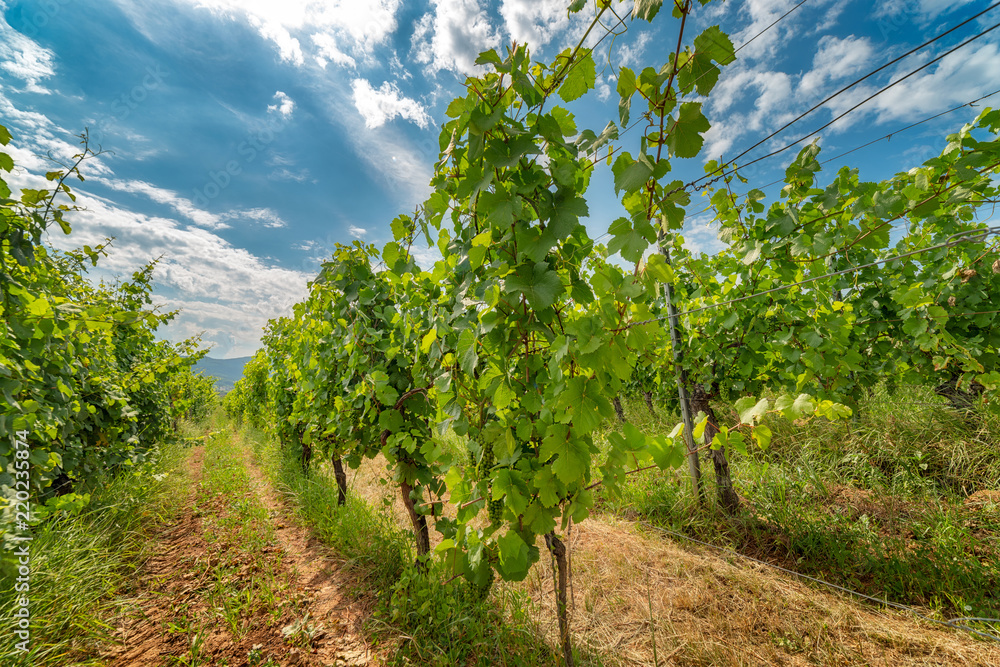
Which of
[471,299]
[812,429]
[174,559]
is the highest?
[471,299]

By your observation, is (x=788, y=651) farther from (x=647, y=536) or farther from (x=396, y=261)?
(x=396, y=261)

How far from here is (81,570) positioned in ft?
9.04

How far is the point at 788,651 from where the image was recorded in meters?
2.28

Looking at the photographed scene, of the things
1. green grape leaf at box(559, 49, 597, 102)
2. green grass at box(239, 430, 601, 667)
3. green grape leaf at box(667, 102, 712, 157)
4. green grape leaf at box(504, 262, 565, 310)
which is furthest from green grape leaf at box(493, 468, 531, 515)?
green grape leaf at box(559, 49, 597, 102)

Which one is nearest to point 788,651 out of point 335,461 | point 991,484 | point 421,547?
point 421,547

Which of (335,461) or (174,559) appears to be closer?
(174,559)

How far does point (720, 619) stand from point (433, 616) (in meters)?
1.94

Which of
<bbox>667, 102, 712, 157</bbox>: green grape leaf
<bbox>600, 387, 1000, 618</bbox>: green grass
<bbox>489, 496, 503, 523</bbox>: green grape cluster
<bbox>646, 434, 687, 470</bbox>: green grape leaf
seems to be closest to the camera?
<bbox>667, 102, 712, 157</bbox>: green grape leaf

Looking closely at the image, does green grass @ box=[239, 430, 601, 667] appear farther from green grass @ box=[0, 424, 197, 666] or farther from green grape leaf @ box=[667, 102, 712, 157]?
green grape leaf @ box=[667, 102, 712, 157]

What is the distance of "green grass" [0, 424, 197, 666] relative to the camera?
2205mm

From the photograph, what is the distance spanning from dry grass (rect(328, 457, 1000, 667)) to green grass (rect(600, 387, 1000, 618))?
502mm

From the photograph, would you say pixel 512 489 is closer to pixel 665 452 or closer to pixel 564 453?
pixel 564 453

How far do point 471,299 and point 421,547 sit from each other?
7.50ft

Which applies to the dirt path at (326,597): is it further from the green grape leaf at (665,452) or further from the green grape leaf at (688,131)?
the green grape leaf at (688,131)
